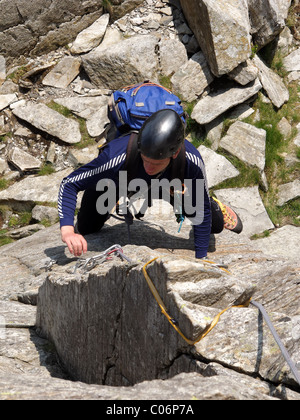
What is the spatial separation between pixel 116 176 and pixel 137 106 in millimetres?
924

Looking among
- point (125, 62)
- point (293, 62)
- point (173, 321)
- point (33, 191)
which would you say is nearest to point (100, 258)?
point (173, 321)

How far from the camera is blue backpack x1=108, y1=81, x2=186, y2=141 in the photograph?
19.6 ft

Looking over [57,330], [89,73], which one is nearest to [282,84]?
[89,73]

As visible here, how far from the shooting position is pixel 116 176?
19.6 feet

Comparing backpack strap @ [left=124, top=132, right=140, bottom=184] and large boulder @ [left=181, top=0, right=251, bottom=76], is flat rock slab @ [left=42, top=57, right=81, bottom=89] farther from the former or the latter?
backpack strap @ [left=124, top=132, right=140, bottom=184]

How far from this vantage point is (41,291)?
18.7 ft

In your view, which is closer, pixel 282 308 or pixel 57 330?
pixel 282 308

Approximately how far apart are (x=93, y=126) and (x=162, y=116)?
289 inches

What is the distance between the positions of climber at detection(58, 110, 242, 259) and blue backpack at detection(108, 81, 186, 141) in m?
0.24

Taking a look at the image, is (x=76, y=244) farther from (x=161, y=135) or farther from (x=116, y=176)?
(x=161, y=135)

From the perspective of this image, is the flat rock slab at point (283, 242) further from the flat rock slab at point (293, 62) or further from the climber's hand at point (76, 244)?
the flat rock slab at point (293, 62)

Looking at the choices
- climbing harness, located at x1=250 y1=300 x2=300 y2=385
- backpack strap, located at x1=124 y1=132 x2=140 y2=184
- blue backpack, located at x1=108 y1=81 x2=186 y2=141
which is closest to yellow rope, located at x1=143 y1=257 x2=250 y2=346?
climbing harness, located at x1=250 y1=300 x2=300 y2=385

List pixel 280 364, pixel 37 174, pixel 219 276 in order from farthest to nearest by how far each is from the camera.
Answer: pixel 37 174, pixel 219 276, pixel 280 364
